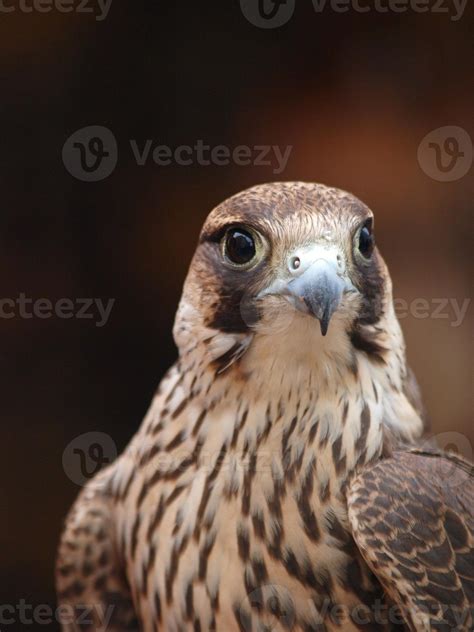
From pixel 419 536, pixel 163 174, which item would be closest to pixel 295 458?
pixel 419 536

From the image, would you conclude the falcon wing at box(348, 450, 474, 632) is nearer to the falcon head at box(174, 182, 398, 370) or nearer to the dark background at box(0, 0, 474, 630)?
the falcon head at box(174, 182, 398, 370)

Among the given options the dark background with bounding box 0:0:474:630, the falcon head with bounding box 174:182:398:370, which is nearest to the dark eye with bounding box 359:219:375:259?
the falcon head with bounding box 174:182:398:370

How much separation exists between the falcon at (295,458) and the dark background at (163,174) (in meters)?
1.88

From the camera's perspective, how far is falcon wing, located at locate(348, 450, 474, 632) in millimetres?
1806

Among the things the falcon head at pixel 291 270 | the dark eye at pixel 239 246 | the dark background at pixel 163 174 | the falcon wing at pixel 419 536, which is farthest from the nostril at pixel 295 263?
the dark background at pixel 163 174

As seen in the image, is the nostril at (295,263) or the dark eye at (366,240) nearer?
the nostril at (295,263)

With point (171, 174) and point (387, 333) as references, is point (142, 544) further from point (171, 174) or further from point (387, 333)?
point (171, 174)

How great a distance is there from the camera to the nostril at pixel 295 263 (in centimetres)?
181

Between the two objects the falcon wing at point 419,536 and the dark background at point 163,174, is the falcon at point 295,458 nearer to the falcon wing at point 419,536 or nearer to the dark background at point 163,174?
the falcon wing at point 419,536

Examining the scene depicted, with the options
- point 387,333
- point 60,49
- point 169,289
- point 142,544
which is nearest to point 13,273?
point 169,289

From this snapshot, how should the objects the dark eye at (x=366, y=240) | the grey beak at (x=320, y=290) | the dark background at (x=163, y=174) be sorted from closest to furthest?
the grey beak at (x=320, y=290) → the dark eye at (x=366, y=240) → the dark background at (x=163, y=174)

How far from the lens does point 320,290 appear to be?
5.62 feet

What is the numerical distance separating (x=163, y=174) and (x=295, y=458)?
2.39 m

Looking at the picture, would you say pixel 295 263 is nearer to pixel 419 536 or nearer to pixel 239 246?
pixel 239 246
